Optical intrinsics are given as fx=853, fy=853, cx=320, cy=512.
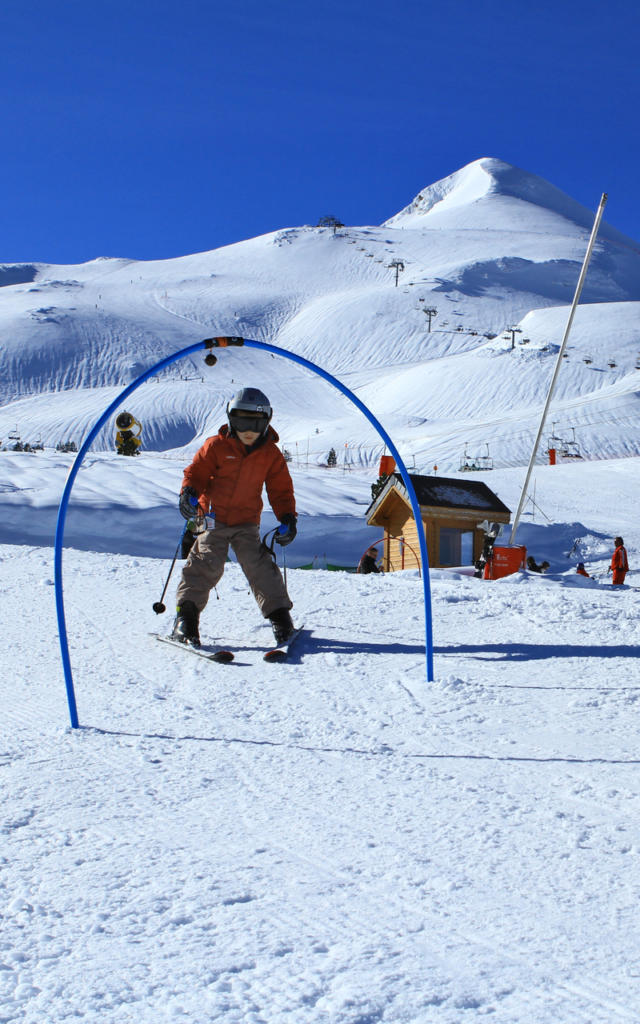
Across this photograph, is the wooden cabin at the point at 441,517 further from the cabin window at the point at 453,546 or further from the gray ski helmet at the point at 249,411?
the gray ski helmet at the point at 249,411

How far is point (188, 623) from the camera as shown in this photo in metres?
5.90

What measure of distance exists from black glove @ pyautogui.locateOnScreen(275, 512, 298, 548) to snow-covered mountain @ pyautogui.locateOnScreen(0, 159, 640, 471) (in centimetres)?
2896

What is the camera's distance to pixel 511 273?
118 metres

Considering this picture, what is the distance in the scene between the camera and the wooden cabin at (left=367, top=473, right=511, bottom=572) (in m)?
21.3

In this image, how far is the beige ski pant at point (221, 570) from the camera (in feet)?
19.6

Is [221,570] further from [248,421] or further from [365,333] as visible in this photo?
[365,333]

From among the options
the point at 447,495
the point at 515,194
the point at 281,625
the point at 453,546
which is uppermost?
the point at 515,194

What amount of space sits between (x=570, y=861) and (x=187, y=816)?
124 cm

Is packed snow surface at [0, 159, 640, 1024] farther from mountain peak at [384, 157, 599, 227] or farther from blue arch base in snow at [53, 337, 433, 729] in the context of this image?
mountain peak at [384, 157, 599, 227]

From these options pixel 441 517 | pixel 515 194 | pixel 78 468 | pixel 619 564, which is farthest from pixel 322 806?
pixel 515 194

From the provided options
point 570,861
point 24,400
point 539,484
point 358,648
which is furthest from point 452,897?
point 24,400

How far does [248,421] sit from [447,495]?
16165 mm

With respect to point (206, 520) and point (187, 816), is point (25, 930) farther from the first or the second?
point (206, 520)

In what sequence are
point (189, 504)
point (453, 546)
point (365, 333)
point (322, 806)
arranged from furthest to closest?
point (365, 333) → point (453, 546) → point (189, 504) → point (322, 806)
